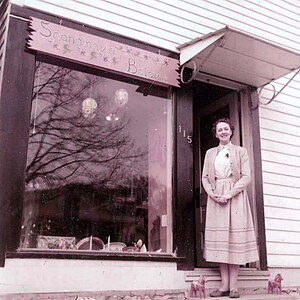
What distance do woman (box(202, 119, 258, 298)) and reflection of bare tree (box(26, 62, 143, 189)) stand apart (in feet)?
2.94

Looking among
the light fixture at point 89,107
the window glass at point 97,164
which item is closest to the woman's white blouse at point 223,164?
the window glass at point 97,164

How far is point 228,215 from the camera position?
388 cm

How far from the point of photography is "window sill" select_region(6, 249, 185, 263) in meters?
3.37

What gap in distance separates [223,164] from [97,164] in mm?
1217

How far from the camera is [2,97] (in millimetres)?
3539

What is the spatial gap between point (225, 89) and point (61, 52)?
89.7 inches

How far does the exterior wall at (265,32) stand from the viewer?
14.3 feet

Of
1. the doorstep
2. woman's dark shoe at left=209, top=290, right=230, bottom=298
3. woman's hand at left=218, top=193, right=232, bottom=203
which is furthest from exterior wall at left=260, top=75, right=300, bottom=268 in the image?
woman's hand at left=218, top=193, right=232, bottom=203

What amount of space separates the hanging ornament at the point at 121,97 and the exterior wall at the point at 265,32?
575 millimetres

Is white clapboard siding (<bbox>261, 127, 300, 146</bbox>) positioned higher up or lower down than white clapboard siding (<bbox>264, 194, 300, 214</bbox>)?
higher up

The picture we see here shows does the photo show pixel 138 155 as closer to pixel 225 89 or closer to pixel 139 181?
pixel 139 181

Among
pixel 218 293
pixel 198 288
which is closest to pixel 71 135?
pixel 198 288

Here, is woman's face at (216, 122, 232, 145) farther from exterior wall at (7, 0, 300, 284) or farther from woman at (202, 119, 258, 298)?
exterior wall at (7, 0, 300, 284)

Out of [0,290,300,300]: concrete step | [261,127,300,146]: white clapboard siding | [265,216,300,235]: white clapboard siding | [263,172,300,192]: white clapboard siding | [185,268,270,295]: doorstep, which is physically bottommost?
[0,290,300,300]: concrete step
